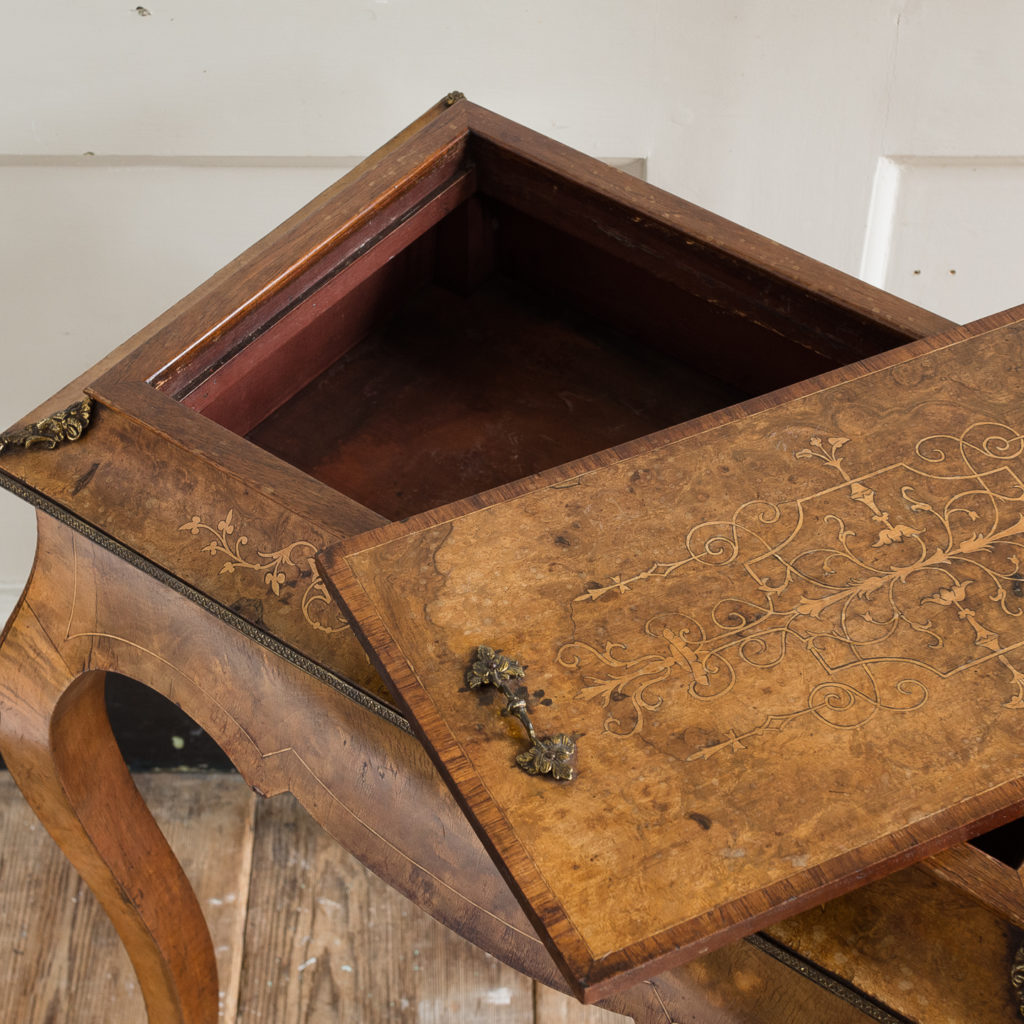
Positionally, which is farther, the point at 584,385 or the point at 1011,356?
the point at 584,385

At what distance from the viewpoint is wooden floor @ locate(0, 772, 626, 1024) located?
1.27 m

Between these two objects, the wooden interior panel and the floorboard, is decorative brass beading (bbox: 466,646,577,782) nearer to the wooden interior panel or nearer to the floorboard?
the wooden interior panel

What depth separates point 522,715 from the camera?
0.53 meters

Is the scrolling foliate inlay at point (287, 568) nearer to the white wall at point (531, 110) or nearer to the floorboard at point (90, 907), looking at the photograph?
the white wall at point (531, 110)

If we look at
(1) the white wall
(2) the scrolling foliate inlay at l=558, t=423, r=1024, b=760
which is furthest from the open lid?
(1) the white wall

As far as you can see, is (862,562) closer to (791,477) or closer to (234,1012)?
(791,477)

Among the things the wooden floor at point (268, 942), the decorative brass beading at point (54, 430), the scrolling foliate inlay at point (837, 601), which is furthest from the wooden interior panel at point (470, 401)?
the wooden floor at point (268, 942)

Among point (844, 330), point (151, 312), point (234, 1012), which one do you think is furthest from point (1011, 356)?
point (234, 1012)

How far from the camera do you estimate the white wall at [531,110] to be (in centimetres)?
108

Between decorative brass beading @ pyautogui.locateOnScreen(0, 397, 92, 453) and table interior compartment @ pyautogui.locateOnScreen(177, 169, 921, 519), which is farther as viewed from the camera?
table interior compartment @ pyautogui.locateOnScreen(177, 169, 921, 519)

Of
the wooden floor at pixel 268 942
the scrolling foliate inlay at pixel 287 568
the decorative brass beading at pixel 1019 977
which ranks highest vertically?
the scrolling foliate inlay at pixel 287 568

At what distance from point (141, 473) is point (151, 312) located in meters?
0.61

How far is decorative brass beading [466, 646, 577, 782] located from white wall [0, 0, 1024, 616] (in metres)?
0.73

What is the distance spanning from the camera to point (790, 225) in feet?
3.89
